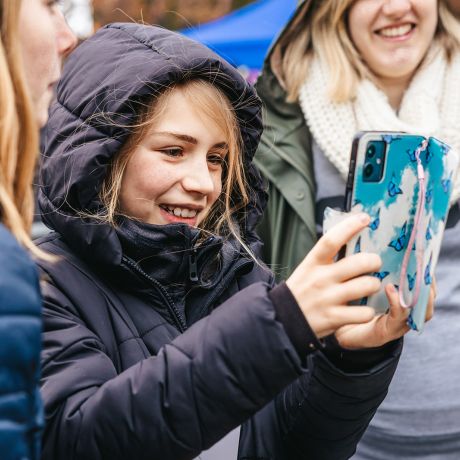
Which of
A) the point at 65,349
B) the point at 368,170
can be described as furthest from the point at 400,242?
the point at 65,349

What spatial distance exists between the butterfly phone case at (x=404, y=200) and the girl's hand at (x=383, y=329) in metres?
0.02

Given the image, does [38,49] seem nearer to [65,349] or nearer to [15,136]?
[15,136]

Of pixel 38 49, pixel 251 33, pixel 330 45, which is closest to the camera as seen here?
pixel 38 49

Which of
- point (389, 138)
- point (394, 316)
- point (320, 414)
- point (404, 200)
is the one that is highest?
point (389, 138)

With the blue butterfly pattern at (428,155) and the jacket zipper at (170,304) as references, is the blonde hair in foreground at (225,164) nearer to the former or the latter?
the jacket zipper at (170,304)

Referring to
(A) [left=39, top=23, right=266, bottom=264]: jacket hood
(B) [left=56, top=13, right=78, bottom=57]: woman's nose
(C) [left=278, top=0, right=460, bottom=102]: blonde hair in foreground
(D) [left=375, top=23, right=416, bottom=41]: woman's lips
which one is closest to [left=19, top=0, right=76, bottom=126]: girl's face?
(B) [left=56, top=13, right=78, bottom=57]: woman's nose

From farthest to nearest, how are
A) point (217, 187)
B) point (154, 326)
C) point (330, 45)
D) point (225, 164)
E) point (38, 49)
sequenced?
point (330, 45)
point (225, 164)
point (217, 187)
point (154, 326)
point (38, 49)

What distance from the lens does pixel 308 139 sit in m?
2.87

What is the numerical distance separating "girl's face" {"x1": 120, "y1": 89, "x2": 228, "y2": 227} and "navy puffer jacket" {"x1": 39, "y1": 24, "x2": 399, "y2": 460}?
7cm

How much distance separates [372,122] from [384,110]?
0.06 meters

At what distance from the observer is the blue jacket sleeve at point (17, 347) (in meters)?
1.09

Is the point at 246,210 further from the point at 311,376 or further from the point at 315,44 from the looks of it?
the point at 315,44

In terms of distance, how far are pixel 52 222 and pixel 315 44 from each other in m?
1.43

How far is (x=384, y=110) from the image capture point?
278 cm
